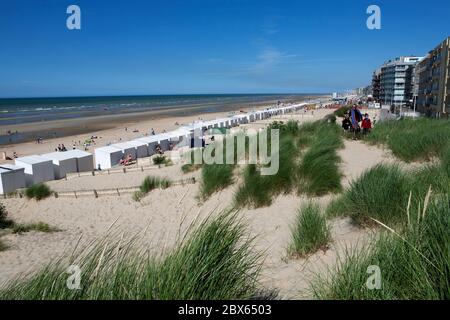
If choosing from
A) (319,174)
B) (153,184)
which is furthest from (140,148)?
(319,174)

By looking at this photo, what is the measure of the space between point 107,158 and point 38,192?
17.8 ft

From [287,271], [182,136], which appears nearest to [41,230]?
[287,271]

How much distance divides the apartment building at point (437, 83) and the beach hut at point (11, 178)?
3614cm

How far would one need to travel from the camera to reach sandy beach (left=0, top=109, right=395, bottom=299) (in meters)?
3.40

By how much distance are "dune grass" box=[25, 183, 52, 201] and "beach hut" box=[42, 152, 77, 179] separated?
335cm

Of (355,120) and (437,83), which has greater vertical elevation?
(437,83)

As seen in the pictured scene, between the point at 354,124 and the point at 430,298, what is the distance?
10.7 m

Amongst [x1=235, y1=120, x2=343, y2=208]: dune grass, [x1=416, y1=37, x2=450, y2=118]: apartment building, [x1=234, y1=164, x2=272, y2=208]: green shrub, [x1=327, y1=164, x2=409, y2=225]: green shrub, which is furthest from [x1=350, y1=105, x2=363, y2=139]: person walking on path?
[x1=416, y1=37, x2=450, y2=118]: apartment building

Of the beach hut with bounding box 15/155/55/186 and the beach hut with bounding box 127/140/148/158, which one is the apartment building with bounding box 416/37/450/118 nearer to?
the beach hut with bounding box 127/140/148/158

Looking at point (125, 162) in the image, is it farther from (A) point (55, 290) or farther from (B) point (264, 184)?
(A) point (55, 290)

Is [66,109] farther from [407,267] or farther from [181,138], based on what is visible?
[407,267]

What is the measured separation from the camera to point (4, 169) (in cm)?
1273

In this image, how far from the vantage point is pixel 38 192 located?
11117 millimetres

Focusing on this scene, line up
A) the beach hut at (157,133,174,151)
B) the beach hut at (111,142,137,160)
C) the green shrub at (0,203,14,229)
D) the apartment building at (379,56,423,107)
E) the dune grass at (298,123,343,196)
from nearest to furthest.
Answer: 1. the dune grass at (298,123,343,196)
2. the green shrub at (0,203,14,229)
3. the beach hut at (111,142,137,160)
4. the beach hut at (157,133,174,151)
5. the apartment building at (379,56,423,107)
